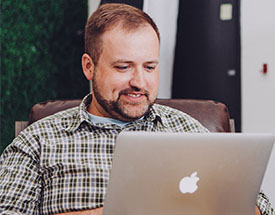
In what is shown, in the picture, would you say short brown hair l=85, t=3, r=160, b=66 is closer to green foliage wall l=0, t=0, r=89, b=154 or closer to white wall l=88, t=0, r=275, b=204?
white wall l=88, t=0, r=275, b=204

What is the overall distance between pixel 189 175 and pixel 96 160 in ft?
1.62

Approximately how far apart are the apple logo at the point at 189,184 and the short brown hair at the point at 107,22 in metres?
0.64

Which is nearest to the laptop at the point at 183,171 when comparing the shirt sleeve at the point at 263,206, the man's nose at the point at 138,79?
the shirt sleeve at the point at 263,206

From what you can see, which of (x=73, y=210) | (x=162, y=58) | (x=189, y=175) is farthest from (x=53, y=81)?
(x=189, y=175)

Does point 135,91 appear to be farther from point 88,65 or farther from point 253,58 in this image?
point 253,58

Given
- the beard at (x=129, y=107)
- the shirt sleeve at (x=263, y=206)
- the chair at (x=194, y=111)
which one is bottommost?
the shirt sleeve at (x=263, y=206)

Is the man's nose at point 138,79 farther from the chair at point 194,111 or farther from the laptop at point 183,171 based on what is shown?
the laptop at point 183,171

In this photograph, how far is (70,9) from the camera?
238cm

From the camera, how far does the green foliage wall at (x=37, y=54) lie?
7.11 feet

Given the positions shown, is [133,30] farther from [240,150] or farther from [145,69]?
[240,150]

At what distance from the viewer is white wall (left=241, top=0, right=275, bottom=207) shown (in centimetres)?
211

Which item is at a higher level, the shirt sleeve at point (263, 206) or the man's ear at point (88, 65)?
the man's ear at point (88, 65)

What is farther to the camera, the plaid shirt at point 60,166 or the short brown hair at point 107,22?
the short brown hair at point 107,22

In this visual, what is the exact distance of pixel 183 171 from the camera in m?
0.84
